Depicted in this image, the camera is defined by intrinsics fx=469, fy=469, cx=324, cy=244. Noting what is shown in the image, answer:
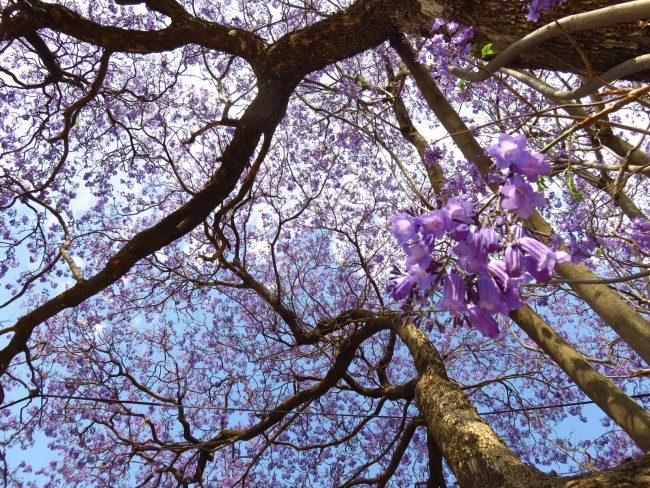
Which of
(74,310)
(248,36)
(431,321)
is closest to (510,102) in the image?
(248,36)

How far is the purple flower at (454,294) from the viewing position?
3.27ft

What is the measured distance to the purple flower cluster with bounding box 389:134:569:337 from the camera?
2.98 feet

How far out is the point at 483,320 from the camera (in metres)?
1.00

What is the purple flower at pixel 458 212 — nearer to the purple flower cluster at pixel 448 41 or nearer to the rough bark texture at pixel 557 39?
the rough bark texture at pixel 557 39

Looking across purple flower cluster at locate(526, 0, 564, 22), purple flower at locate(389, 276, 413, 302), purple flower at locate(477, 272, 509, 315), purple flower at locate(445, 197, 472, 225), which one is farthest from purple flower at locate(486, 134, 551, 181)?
purple flower cluster at locate(526, 0, 564, 22)

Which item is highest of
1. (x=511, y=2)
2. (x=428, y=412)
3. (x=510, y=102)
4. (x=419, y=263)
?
(x=510, y=102)

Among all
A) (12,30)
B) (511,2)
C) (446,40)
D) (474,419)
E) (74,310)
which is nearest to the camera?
(511,2)

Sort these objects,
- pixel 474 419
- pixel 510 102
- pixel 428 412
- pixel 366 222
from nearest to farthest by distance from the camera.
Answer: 1. pixel 474 419
2. pixel 428 412
3. pixel 510 102
4. pixel 366 222

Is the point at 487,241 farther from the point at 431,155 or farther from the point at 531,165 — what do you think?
the point at 431,155

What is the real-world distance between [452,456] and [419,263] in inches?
71.7

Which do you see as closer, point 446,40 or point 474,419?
point 446,40

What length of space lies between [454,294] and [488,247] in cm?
14

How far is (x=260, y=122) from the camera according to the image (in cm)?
315

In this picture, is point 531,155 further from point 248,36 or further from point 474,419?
point 248,36
